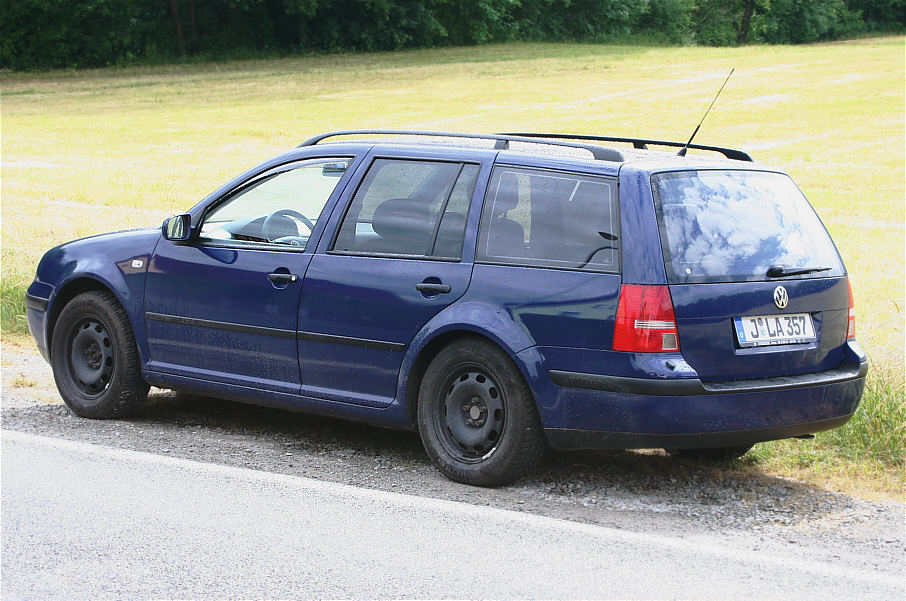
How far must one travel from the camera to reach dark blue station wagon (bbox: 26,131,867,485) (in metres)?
5.46

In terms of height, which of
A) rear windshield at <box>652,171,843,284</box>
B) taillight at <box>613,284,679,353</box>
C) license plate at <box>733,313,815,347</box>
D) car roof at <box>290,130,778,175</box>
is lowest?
license plate at <box>733,313,815,347</box>

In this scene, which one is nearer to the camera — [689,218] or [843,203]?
[689,218]

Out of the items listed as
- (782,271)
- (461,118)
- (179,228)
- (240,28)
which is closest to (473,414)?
(782,271)

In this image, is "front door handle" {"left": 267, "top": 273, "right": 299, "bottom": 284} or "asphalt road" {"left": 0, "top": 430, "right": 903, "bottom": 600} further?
"front door handle" {"left": 267, "top": 273, "right": 299, "bottom": 284}

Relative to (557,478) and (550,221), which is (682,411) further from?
(550,221)

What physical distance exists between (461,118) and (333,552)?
28679 mm

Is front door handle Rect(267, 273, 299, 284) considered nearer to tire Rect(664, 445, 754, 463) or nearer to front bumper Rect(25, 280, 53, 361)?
front bumper Rect(25, 280, 53, 361)

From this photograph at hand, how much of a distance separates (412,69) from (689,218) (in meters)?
45.1

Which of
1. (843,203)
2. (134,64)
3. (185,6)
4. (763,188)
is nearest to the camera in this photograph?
(763,188)

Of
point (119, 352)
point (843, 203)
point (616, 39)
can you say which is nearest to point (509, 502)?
point (119, 352)

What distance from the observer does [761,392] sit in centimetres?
548

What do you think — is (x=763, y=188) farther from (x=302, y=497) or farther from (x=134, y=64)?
(x=134, y=64)

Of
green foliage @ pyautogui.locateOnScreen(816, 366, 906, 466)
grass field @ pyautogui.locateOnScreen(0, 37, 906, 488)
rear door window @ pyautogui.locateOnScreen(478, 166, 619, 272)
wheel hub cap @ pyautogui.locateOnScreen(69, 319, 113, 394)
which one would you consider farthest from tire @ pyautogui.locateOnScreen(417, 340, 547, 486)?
wheel hub cap @ pyautogui.locateOnScreen(69, 319, 113, 394)

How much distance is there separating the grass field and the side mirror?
11.2 feet
